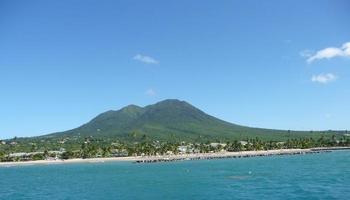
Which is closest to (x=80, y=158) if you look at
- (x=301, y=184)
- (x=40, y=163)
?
(x=40, y=163)

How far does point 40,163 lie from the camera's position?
581 ft

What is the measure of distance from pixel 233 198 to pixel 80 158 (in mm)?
142621

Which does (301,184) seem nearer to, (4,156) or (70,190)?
(70,190)

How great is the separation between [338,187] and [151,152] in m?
139

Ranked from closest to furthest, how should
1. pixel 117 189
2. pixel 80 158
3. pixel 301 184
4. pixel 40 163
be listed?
1. pixel 301 184
2. pixel 117 189
3. pixel 40 163
4. pixel 80 158

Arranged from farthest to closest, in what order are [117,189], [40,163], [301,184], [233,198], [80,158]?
[80,158] → [40,163] → [117,189] → [301,184] → [233,198]

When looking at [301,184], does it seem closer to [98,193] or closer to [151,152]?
[98,193]

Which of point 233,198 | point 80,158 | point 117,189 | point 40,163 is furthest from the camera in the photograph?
point 80,158

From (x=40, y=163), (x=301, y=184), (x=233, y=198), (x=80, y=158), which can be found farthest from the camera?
(x=80, y=158)

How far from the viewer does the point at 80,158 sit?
189125 millimetres

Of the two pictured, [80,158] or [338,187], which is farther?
[80,158]

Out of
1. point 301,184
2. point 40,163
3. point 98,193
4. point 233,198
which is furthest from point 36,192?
point 40,163

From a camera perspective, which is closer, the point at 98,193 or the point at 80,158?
the point at 98,193

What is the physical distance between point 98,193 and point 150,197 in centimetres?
1034
